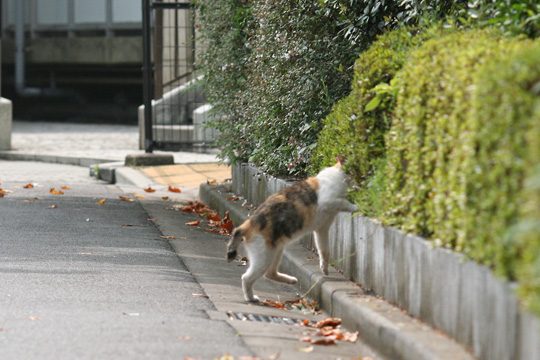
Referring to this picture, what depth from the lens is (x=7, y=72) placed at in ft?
117

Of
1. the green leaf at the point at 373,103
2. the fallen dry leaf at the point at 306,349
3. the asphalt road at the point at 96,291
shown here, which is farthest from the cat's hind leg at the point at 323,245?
the fallen dry leaf at the point at 306,349

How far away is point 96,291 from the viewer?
7820 mm

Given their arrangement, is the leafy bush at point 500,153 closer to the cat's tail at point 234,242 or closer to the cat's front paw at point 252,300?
the cat's tail at point 234,242

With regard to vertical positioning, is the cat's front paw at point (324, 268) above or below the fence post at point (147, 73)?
below

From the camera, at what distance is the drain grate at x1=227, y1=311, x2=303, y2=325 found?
7.29 metres

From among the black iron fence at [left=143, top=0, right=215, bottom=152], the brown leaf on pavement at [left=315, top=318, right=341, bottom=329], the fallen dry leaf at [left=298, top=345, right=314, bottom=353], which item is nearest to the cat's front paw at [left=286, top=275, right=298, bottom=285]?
the brown leaf on pavement at [left=315, top=318, right=341, bottom=329]

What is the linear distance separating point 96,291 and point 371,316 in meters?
2.12

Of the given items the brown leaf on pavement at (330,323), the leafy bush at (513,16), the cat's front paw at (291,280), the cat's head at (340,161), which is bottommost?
the brown leaf on pavement at (330,323)

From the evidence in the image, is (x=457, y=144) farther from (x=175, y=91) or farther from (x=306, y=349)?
(x=175, y=91)

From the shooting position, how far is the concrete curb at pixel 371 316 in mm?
5593

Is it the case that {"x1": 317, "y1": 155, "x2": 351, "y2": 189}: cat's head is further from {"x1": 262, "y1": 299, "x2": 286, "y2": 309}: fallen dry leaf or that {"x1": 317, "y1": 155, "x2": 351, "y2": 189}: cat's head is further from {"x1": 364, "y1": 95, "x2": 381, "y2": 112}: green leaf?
{"x1": 262, "y1": 299, "x2": 286, "y2": 309}: fallen dry leaf

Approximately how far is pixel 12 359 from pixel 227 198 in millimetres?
6761

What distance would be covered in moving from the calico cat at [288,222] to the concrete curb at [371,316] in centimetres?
29

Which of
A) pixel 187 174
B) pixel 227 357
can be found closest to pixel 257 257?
pixel 227 357
